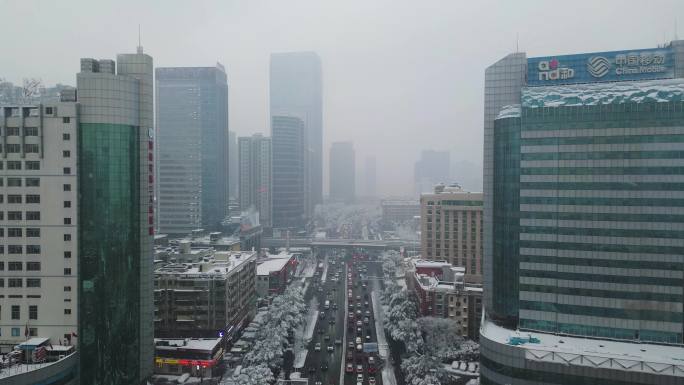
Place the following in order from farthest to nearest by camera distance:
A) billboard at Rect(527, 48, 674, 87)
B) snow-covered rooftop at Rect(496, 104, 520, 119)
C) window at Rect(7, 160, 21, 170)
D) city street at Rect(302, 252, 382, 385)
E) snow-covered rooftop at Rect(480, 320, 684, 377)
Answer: city street at Rect(302, 252, 382, 385) < snow-covered rooftop at Rect(496, 104, 520, 119) < billboard at Rect(527, 48, 674, 87) < window at Rect(7, 160, 21, 170) < snow-covered rooftop at Rect(480, 320, 684, 377)

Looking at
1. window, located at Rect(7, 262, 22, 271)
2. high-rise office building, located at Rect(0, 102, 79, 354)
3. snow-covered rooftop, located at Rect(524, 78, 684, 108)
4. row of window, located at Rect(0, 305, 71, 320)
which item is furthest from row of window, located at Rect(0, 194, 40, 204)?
snow-covered rooftop, located at Rect(524, 78, 684, 108)

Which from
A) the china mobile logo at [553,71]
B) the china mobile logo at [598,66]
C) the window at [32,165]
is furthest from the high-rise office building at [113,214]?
the china mobile logo at [598,66]

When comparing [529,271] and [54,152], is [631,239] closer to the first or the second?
[529,271]

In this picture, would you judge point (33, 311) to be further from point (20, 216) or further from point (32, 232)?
point (20, 216)

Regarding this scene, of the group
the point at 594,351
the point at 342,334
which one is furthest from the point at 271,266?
the point at 594,351

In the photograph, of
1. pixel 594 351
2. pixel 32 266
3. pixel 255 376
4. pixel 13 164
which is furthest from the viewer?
pixel 255 376

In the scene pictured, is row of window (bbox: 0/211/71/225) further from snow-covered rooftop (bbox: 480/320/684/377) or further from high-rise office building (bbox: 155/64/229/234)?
high-rise office building (bbox: 155/64/229/234)

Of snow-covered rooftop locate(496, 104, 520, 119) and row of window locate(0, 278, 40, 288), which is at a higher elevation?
snow-covered rooftop locate(496, 104, 520, 119)
